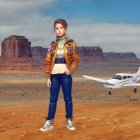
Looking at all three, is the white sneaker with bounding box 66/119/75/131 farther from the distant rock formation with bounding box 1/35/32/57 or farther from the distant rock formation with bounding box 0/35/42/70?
the distant rock formation with bounding box 1/35/32/57

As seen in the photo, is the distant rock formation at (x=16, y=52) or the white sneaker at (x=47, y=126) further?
the distant rock formation at (x=16, y=52)

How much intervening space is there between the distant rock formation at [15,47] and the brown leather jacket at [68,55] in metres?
187

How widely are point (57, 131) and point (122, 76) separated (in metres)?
25.3

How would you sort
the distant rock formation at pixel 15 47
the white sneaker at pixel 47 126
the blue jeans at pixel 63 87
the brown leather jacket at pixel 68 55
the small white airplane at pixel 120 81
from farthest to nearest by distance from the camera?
the distant rock formation at pixel 15 47, the small white airplane at pixel 120 81, the white sneaker at pixel 47 126, the blue jeans at pixel 63 87, the brown leather jacket at pixel 68 55

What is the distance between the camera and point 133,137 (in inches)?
328

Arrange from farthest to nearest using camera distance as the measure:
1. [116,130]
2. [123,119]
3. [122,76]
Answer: [122,76] → [123,119] → [116,130]

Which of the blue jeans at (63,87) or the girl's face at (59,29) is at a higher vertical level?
the girl's face at (59,29)

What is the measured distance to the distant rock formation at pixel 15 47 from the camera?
639ft

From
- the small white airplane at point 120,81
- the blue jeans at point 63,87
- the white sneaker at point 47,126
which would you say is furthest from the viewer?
the small white airplane at point 120,81

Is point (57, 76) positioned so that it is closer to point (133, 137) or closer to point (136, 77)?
point (133, 137)

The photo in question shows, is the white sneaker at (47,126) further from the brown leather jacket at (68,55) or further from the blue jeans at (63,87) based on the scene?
the brown leather jacket at (68,55)

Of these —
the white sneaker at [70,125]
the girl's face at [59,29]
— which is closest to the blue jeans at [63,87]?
the white sneaker at [70,125]

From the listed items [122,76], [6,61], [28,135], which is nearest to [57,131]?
[28,135]

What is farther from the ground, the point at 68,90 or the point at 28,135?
the point at 68,90
